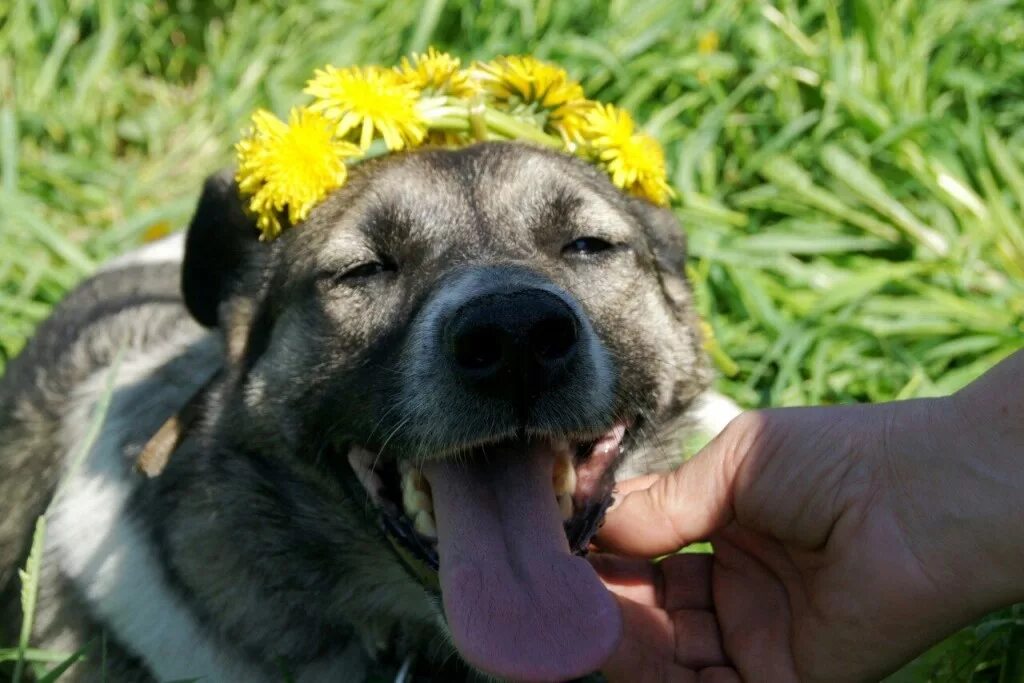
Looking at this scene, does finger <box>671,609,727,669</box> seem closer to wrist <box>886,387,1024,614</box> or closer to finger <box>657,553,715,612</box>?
finger <box>657,553,715,612</box>

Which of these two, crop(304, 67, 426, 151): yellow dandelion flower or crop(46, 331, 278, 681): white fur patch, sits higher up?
crop(304, 67, 426, 151): yellow dandelion flower

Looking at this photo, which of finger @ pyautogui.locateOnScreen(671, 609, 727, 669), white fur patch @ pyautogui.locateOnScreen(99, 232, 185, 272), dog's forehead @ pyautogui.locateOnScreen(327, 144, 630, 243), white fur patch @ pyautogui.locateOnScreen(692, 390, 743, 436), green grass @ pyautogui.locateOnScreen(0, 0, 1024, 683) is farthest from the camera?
green grass @ pyautogui.locateOnScreen(0, 0, 1024, 683)

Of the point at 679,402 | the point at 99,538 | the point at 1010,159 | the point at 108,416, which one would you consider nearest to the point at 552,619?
the point at 679,402

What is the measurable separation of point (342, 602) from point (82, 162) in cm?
367

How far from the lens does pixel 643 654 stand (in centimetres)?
271

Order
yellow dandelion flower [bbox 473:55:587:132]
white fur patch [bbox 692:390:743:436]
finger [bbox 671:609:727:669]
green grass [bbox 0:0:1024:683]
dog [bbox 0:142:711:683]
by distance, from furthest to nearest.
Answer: green grass [bbox 0:0:1024:683]
white fur patch [bbox 692:390:743:436]
yellow dandelion flower [bbox 473:55:587:132]
finger [bbox 671:609:727:669]
dog [bbox 0:142:711:683]

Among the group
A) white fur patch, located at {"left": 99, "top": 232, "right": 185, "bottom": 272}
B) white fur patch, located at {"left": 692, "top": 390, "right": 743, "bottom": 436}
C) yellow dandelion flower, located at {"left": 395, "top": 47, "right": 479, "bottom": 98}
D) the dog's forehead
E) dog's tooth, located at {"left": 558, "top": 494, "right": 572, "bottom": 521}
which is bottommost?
white fur patch, located at {"left": 692, "top": 390, "right": 743, "bottom": 436}

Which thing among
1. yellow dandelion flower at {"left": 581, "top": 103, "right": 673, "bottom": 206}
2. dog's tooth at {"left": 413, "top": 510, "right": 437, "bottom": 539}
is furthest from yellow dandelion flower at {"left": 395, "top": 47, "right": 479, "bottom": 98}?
dog's tooth at {"left": 413, "top": 510, "right": 437, "bottom": 539}

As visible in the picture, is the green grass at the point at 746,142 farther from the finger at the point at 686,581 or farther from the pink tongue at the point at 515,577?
the pink tongue at the point at 515,577

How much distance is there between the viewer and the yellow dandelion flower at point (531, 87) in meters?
3.24

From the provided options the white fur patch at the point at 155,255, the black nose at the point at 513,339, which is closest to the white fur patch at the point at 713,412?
the black nose at the point at 513,339

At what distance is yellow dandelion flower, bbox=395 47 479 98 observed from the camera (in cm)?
312

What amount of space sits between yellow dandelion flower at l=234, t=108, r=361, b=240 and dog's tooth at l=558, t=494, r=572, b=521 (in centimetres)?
102

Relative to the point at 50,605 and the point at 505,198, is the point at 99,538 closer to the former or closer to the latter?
the point at 50,605
